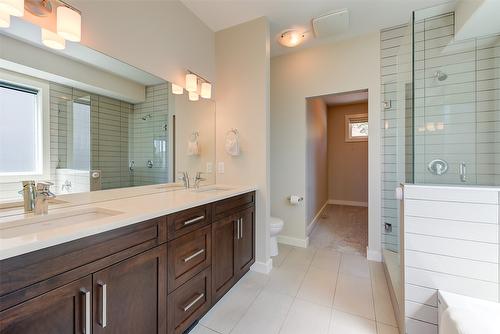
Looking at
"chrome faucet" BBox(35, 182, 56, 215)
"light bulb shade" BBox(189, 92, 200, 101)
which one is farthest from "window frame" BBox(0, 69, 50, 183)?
"light bulb shade" BBox(189, 92, 200, 101)

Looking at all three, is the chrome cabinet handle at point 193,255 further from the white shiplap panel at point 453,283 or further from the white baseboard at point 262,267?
the white shiplap panel at point 453,283

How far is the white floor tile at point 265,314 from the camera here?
4.70 feet

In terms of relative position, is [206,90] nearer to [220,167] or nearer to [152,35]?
[152,35]

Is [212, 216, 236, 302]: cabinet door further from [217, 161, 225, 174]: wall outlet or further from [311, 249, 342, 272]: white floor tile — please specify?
[311, 249, 342, 272]: white floor tile

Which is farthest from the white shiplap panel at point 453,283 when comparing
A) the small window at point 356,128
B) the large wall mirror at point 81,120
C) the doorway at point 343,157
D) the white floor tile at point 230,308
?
the small window at point 356,128

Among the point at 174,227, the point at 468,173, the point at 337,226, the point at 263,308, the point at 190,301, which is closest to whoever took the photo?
the point at 174,227

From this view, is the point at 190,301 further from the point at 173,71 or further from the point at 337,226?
the point at 337,226

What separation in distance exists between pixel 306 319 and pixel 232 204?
100cm

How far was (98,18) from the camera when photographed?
1.37 m

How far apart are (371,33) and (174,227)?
293 cm

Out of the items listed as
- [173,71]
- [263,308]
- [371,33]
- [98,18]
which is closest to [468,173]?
[371,33]

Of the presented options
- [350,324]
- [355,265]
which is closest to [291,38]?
[355,265]

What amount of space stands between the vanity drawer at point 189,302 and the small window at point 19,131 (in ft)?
3.40

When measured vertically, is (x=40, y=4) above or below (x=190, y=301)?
above
